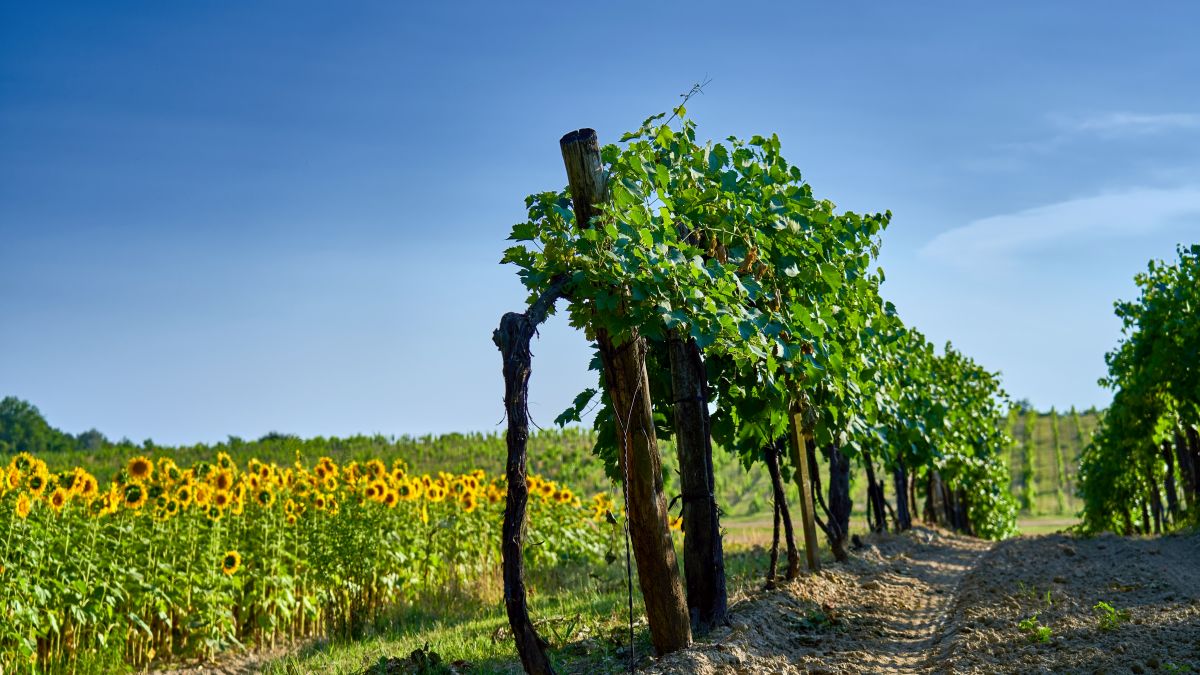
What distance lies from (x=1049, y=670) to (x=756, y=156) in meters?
3.97

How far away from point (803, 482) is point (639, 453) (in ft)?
12.4

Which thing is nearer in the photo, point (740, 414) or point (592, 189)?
point (592, 189)

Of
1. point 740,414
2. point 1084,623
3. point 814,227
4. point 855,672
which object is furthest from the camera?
point 814,227

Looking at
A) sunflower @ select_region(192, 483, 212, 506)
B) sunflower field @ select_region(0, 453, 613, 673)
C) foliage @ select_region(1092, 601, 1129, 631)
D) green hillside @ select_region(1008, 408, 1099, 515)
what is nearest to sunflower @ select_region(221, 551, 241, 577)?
sunflower field @ select_region(0, 453, 613, 673)

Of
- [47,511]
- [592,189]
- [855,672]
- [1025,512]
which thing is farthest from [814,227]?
[1025,512]

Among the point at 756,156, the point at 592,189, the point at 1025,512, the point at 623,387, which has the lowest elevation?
the point at 1025,512

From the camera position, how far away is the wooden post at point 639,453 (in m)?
5.74

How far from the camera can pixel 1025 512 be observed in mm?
41594

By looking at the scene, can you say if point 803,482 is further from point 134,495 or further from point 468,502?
point 134,495

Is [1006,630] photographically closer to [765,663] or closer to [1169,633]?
[1169,633]

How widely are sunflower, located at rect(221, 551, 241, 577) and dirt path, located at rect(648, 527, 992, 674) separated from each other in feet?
14.6

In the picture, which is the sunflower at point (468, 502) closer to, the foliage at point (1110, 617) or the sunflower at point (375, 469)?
the sunflower at point (375, 469)

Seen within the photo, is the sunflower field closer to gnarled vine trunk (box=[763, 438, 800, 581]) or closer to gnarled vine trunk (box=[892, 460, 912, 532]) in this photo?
gnarled vine trunk (box=[763, 438, 800, 581])

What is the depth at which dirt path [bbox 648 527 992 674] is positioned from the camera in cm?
591
